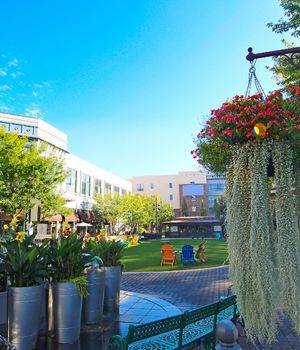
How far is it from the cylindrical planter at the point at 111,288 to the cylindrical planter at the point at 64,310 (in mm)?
2035

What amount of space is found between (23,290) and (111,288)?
121 inches

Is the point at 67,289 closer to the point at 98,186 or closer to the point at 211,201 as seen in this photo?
the point at 98,186

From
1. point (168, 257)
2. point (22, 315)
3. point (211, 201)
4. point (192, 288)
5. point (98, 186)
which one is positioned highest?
point (98, 186)

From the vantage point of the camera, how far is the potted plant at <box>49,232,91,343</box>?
219 inches

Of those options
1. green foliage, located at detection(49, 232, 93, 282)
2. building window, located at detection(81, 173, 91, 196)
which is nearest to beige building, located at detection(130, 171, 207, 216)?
building window, located at detection(81, 173, 91, 196)

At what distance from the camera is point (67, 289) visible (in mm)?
5555

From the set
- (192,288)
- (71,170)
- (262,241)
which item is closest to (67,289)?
(262,241)

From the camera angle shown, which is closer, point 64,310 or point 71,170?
point 64,310

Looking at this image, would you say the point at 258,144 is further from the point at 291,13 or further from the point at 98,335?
the point at 291,13

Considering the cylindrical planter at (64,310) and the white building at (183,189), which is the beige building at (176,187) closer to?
the white building at (183,189)

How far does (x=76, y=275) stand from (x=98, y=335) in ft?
3.71

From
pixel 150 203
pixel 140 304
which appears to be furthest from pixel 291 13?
pixel 150 203

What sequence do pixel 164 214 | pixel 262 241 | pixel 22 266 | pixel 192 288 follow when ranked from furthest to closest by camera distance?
pixel 164 214 < pixel 192 288 < pixel 22 266 < pixel 262 241

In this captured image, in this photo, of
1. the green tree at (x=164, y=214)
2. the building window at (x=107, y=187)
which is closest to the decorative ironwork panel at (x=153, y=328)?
the building window at (x=107, y=187)
